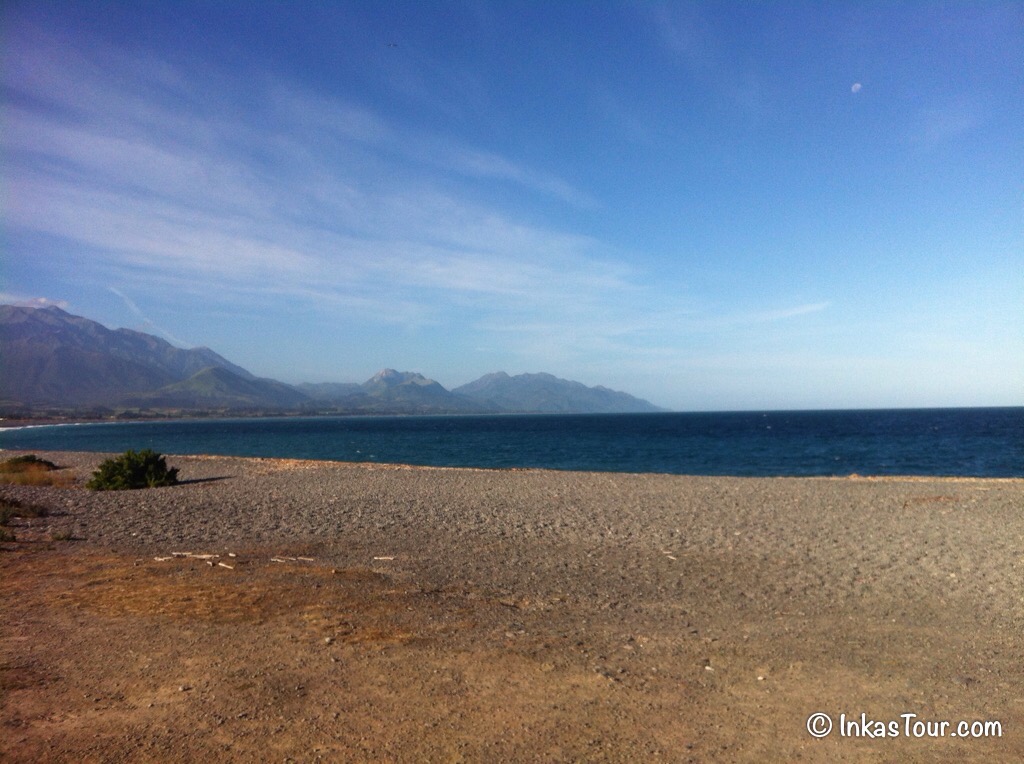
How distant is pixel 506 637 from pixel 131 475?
19875mm

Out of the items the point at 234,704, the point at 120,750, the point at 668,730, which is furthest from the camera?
the point at 234,704

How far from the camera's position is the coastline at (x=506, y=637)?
15.3ft

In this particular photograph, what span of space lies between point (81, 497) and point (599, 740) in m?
18.6

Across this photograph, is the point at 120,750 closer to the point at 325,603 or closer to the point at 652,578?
the point at 325,603

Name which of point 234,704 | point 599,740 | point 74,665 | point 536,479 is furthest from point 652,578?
point 536,479

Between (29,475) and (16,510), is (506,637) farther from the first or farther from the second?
(29,475)

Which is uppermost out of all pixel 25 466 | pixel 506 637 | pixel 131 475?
pixel 506 637

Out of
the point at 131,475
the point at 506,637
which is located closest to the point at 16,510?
the point at 131,475

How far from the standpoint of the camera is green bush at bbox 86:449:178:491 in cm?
2162

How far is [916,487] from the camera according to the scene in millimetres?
22297

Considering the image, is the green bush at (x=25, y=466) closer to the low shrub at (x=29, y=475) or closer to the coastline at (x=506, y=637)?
the low shrub at (x=29, y=475)

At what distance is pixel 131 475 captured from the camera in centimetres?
2209

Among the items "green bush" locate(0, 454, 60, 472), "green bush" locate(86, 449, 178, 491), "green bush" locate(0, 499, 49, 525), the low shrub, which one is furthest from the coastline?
"green bush" locate(0, 454, 60, 472)

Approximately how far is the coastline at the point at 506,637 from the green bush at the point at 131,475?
7.97 m
